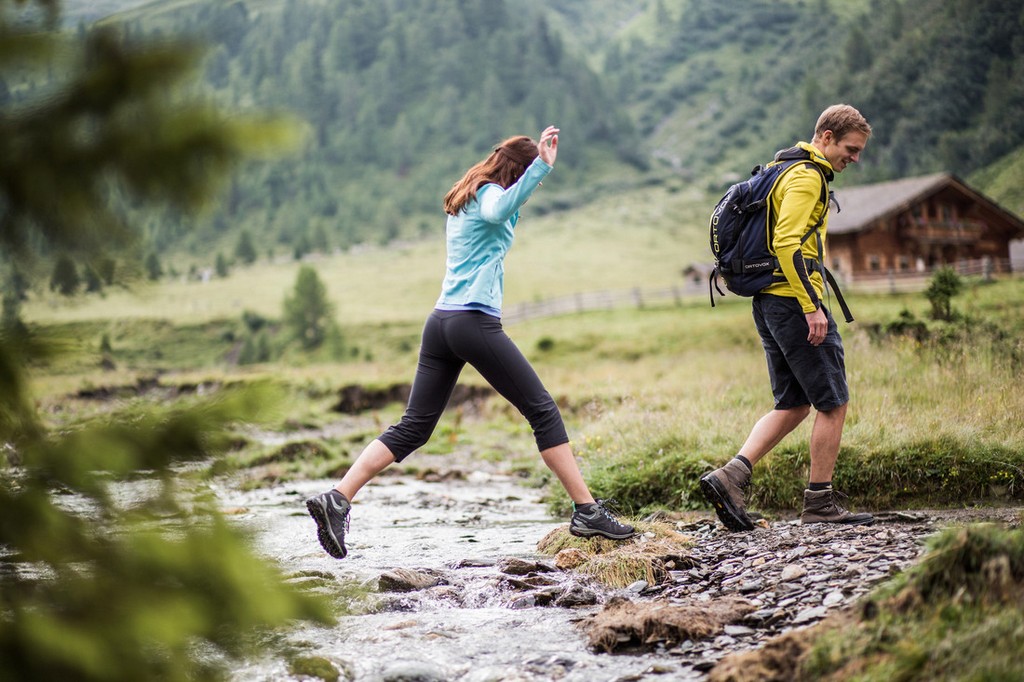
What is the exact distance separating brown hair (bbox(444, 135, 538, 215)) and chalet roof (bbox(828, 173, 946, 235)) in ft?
135

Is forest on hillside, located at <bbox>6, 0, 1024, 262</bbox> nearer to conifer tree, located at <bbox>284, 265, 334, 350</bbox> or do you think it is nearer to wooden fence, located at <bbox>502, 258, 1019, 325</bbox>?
wooden fence, located at <bbox>502, 258, 1019, 325</bbox>

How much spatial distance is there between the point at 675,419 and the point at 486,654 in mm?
6139

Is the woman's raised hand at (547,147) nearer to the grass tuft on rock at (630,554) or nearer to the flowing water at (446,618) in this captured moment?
the grass tuft on rock at (630,554)

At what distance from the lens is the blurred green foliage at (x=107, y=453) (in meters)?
1.87

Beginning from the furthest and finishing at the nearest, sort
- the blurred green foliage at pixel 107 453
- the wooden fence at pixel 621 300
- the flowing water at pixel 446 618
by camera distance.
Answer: the wooden fence at pixel 621 300
the flowing water at pixel 446 618
the blurred green foliage at pixel 107 453

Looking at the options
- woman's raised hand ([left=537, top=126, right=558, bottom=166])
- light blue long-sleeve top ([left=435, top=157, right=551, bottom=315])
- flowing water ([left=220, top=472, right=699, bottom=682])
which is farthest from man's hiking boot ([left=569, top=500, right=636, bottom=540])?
woman's raised hand ([left=537, top=126, right=558, bottom=166])

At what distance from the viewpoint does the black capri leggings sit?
6.15 m

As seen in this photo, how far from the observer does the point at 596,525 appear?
647 centimetres

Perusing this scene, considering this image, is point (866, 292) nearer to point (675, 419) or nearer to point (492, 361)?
point (675, 419)

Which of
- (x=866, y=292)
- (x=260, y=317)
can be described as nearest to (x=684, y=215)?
(x=260, y=317)

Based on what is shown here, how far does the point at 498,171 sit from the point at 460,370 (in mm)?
1495

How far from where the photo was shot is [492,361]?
20.2 ft

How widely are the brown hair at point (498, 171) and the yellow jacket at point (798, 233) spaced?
6.09 ft

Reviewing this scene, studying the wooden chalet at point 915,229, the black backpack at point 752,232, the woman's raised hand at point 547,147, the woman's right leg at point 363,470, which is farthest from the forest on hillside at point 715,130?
the woman's right leg at point 363,470
